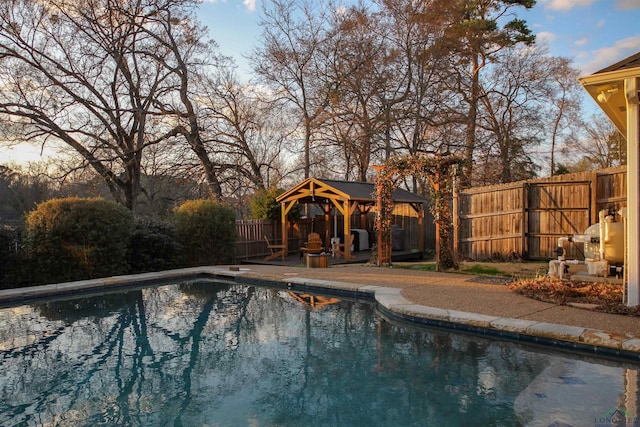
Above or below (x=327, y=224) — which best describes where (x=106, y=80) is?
above

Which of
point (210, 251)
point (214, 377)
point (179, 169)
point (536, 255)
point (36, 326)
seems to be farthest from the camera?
point (179, 169)

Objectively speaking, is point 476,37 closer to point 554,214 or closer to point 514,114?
point 514,114

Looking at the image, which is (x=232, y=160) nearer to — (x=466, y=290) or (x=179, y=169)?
(x=179, y=169)

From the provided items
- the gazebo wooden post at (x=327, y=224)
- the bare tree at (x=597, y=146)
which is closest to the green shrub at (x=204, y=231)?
the gazebo wooden post at (x=327, y=224)

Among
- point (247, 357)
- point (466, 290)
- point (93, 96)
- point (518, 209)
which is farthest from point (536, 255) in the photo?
point (93, 96)

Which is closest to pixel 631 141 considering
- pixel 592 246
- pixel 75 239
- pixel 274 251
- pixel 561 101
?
pixel 592 246

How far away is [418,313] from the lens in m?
6.11

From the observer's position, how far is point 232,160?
20.2 meters

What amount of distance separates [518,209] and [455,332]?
21.6ft

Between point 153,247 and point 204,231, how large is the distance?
4.88ft

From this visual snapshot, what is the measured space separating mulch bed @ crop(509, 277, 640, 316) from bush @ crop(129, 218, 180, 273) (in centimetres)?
848

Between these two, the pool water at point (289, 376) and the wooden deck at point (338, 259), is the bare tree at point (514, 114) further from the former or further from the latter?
the pool water at point (289, 376)

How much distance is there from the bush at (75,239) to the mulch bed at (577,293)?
28.6 ft

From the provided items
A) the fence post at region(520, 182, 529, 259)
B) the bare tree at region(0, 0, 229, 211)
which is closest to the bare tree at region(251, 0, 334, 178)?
the bare tree at region(0, 0, 229, 211)
